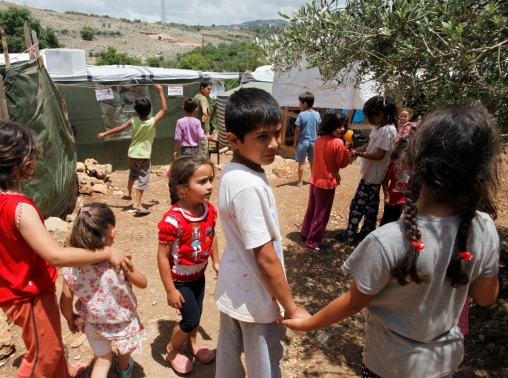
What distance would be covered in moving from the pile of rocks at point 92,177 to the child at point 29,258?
4775mm

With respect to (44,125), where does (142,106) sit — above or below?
above

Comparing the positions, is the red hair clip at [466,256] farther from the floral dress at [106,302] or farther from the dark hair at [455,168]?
the floral dress at [106,302]

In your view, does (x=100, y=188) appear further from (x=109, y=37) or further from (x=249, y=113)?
(x=109, y=37)

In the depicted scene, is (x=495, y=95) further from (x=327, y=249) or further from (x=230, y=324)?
(x=327, y=249)

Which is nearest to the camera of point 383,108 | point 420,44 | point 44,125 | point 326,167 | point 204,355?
point 420,44

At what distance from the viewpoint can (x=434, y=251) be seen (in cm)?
123

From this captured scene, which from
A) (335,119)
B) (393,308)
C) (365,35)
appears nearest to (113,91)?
(335,119)

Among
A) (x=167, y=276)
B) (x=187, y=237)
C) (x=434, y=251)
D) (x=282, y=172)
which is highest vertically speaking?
(x=434, y=251)

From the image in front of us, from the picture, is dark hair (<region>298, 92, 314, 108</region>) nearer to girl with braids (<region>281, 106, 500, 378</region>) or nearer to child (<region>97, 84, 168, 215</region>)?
child (<region>97, 84, 168, 215</region>)

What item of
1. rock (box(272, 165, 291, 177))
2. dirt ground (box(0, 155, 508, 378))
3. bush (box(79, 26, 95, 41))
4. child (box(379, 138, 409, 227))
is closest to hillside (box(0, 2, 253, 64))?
bush (box(79, 26, 95, 41))

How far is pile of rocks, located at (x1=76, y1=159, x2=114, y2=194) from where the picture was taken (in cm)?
648

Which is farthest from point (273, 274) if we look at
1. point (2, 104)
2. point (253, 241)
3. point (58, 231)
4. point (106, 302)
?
point (2, 104)

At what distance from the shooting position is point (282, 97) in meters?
9.11

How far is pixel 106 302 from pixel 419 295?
1652 mm
